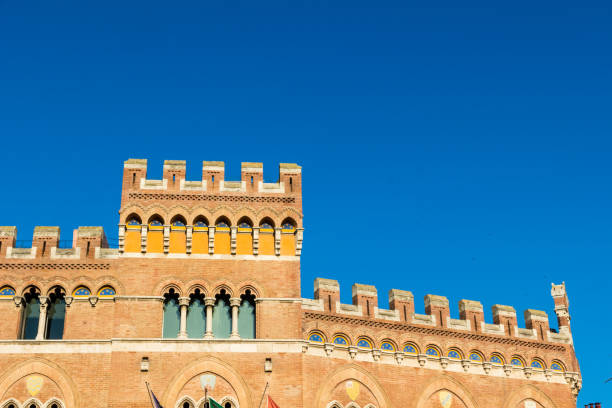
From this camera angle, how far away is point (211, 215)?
3906 centimetres

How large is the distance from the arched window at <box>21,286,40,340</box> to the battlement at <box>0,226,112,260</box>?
163 cm

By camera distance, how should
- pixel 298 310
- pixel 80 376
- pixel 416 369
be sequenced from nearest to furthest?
pixel 80 376, pixel 298 310, pixel 416 369

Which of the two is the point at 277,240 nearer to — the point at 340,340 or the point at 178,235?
the point at 178,235

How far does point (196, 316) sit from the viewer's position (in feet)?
124

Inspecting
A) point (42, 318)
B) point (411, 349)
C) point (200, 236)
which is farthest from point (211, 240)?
point (411, 349)

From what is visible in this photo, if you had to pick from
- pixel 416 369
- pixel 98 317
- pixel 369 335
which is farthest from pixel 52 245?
pixel 416 369

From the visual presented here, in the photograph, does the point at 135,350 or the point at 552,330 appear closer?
the point at 135,350

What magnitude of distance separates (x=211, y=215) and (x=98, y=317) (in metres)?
6.62

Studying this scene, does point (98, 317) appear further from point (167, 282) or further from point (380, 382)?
point (380, 382)

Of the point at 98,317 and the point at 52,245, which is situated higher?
the point at 52,245

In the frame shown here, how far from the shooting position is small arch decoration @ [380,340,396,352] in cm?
4069

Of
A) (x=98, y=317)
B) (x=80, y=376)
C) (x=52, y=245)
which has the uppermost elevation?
(x=52, y=245)

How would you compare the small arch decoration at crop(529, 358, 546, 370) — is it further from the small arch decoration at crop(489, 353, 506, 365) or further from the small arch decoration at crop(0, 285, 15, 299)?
the small arch decoration at crop(0, 285, 15, 299)

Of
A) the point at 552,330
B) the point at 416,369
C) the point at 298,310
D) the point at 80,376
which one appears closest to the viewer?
the point at 80,376
